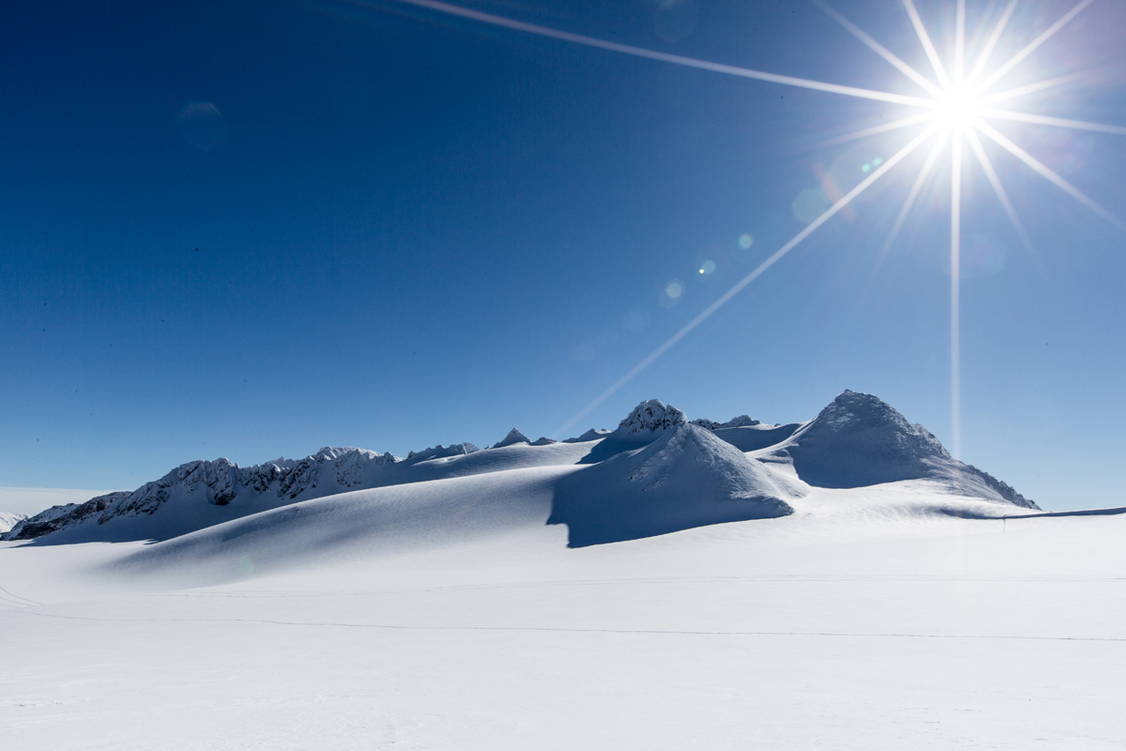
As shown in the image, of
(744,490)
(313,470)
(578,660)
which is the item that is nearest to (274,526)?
(744,490)

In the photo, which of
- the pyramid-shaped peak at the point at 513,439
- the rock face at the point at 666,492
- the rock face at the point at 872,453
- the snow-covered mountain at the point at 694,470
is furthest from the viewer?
the pyramid-shaped peak at the point at 513,439

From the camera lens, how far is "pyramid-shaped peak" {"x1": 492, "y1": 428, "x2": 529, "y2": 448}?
358 feet

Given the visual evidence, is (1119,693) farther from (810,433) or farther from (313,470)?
(313,470)

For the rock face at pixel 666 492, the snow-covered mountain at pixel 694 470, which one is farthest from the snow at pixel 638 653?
the snow-covered mountain at pixel 694 470

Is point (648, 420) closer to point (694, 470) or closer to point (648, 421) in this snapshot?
point (648, 421)

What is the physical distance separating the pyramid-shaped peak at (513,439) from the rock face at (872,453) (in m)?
59.4

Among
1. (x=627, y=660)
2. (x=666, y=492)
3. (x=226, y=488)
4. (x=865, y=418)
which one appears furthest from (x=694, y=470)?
(x=226, y=488)

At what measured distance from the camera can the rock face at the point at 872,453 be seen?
49031mm

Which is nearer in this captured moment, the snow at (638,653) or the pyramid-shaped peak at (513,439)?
the snow at (638,653)

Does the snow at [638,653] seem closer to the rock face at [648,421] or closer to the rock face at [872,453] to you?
the rock face at [872,453]

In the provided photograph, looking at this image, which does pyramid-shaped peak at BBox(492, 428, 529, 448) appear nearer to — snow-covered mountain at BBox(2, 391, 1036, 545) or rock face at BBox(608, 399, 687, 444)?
snow-covered mountain at BBox(2, 391, 1036, 545)

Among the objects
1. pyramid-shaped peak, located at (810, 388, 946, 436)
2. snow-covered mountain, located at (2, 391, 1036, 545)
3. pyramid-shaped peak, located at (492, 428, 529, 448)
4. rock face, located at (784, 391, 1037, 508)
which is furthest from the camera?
pyramid-shaped peak, located at (492, 428, 529, 448)

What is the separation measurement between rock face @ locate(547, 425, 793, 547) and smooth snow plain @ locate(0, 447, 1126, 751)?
49.7 ft

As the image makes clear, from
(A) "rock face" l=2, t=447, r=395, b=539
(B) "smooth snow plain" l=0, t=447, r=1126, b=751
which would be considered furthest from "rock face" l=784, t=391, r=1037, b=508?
(A) "rock face" l=2, t=447, r=395, b=539
